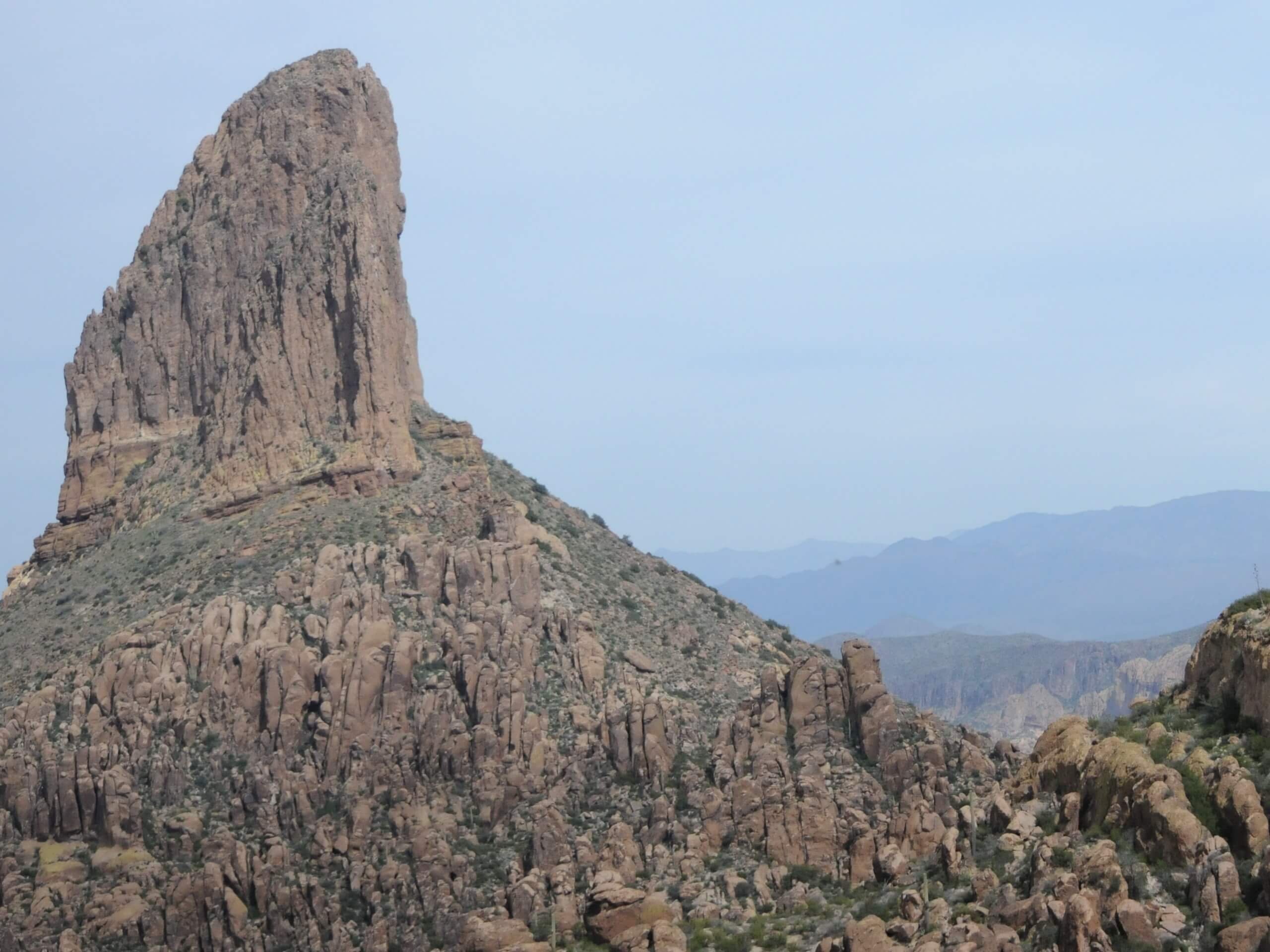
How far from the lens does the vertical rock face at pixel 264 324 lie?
335ft

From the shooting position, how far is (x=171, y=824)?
8156 cm

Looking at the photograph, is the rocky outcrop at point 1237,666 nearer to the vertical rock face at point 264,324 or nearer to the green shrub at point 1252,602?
the green shrub at point 1252,602

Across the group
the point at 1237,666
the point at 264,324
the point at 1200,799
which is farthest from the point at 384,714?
the point at 1200,799

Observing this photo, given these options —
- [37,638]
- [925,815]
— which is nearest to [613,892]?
[925,815]

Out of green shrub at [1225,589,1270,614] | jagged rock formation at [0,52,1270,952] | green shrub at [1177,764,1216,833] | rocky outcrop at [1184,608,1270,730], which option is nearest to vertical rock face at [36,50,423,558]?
jagged rock formation at [0,52,1270,952]

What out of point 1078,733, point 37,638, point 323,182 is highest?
point 323,182

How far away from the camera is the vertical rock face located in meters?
102

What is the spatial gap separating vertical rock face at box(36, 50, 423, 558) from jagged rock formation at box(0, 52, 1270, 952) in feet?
0.91

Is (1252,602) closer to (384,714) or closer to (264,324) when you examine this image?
(384,714)

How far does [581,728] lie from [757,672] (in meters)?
15.1

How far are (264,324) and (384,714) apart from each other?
2798 cm

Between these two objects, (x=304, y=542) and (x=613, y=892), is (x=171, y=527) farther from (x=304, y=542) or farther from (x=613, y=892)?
(x=613, y=892)

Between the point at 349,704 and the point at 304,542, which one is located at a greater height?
the point at 304,542

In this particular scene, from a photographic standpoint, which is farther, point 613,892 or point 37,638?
point 37,638
